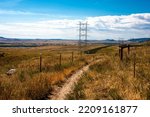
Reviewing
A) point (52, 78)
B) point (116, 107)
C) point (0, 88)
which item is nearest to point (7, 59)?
point (52, 78)

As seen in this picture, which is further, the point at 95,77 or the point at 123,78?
the point at 95,77

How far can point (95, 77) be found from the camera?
56.0ft

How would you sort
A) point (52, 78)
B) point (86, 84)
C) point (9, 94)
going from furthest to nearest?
1. point (52, 78)
2. point (86, 84)
3. point (9, 94)

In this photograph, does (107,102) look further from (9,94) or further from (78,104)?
(9,94)

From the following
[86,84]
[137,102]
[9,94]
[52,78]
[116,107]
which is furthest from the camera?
[52,78]

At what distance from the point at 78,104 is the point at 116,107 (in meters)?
1.19

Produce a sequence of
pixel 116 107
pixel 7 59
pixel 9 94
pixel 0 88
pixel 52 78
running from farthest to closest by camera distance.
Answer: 1. pixel 7 59
2. pixel 52 78
3. pixel 0 88
4. pixel 9 94
5. pixel 116 107

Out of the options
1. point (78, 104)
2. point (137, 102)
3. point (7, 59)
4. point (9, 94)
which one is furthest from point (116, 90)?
point (7, 59)

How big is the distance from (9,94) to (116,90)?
181 inches

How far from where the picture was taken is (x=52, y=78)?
16688 mm

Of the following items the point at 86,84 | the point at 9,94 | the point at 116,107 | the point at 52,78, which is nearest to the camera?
the point at 116,107

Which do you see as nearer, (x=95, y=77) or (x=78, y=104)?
(x=78, y=104)

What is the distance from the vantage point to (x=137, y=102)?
29.6 ft

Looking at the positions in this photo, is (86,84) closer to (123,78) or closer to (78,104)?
(123,78)
